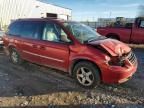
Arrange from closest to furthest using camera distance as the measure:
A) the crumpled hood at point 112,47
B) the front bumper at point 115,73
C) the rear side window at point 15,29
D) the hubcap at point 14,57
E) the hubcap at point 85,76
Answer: the front bumper at point 115,73 → the crumpled hood at point 112,47 → the hubcap at point 85,76 → the rear side window at point 15,29 → the hubcap at point 14,57

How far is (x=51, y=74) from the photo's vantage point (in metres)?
7.04

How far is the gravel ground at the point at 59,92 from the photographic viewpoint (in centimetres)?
498

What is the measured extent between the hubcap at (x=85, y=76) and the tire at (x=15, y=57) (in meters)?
2.95

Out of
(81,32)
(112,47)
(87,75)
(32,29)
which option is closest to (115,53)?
(112,47)

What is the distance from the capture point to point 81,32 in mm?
6438

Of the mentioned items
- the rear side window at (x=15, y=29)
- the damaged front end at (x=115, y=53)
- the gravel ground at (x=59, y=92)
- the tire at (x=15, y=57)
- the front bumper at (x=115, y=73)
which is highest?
the rear side window at (x=15, y=29)

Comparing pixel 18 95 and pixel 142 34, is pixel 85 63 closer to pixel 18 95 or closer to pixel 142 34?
pixel 18 95

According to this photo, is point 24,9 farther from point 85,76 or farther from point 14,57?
point 85,76

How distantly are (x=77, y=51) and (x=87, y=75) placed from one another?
0.69 meters

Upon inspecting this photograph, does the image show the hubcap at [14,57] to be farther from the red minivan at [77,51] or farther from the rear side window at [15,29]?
the rear side window at [15,29]

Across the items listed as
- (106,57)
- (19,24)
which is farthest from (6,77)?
(106,57)

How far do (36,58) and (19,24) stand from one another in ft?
5.83

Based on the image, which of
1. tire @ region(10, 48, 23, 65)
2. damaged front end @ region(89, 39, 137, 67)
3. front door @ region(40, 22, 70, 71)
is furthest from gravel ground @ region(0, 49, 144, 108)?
tire @ region(10, 48, 23, 65)

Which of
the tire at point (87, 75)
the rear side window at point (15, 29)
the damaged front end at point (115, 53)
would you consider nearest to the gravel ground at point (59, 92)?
the tire at point (87, 75)
